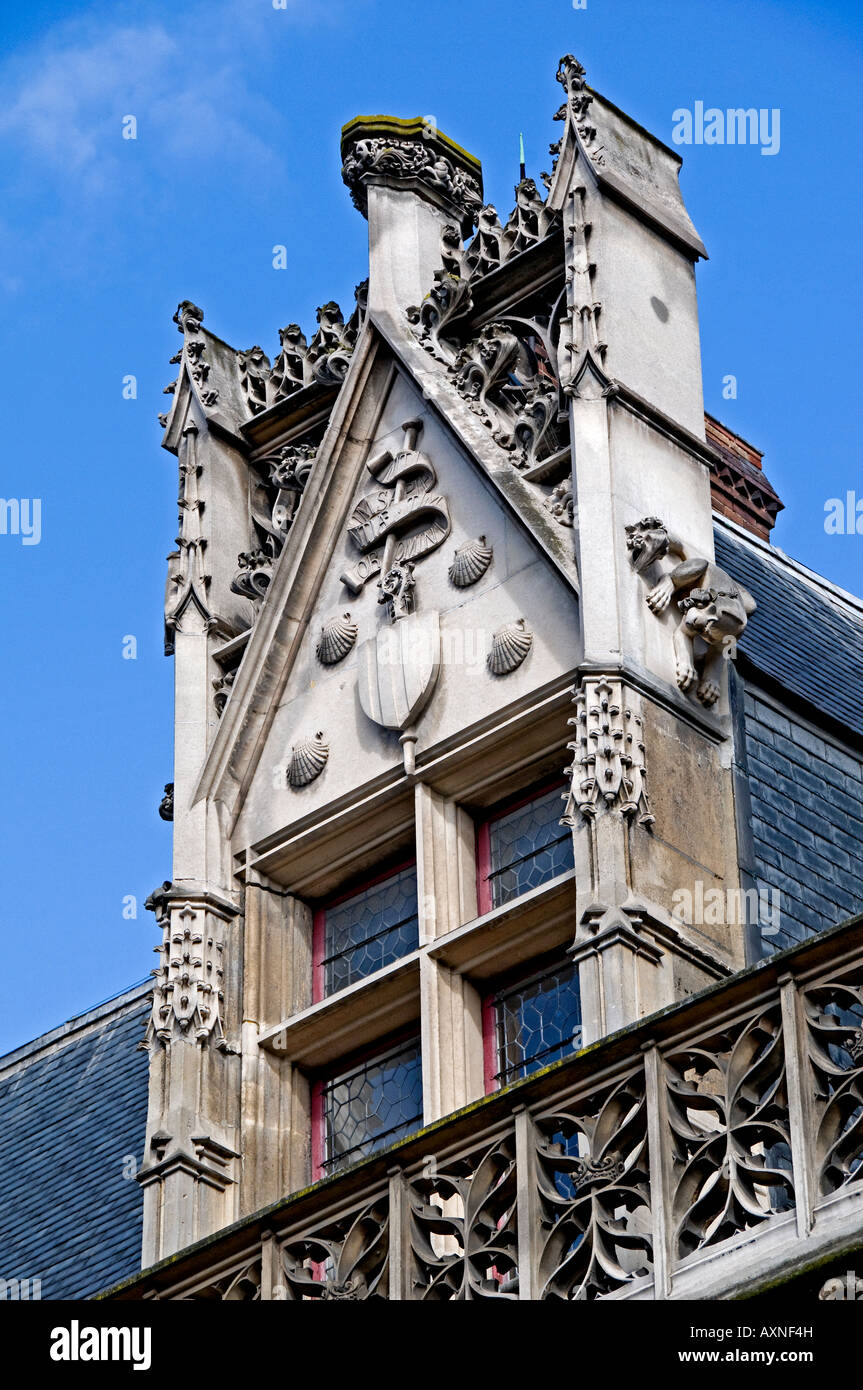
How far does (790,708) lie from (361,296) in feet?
11.5

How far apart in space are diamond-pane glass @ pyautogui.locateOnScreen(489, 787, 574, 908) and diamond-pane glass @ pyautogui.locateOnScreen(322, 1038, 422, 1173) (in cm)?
90

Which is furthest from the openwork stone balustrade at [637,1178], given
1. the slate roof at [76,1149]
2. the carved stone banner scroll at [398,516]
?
the slate roof at [76,1149]

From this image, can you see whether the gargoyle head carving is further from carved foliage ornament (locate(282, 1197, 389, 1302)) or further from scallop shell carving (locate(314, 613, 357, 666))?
carved foliage ornament (locate(282, 1197, 389, 1302))

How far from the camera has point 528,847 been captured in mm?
16062

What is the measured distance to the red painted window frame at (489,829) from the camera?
1608cm

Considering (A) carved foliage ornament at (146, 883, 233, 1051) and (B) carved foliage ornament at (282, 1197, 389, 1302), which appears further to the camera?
(A) carved foliage ornament at (146, 883, 233, 1051)

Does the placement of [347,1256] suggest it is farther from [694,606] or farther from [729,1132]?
[694,606]

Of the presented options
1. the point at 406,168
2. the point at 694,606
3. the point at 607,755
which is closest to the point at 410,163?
the point at 406,168

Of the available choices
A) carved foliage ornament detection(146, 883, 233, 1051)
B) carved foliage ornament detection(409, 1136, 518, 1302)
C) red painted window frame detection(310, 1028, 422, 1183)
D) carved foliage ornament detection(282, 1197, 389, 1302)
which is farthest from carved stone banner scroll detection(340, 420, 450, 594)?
carved foliage ornament detection(409, 1136, 518, 1302)

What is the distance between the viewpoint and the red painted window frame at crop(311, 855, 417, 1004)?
16688 mm

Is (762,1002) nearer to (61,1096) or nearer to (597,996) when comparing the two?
(597,996)

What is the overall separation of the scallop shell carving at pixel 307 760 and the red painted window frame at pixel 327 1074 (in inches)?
55.4

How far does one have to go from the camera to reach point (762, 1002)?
11914 mm
